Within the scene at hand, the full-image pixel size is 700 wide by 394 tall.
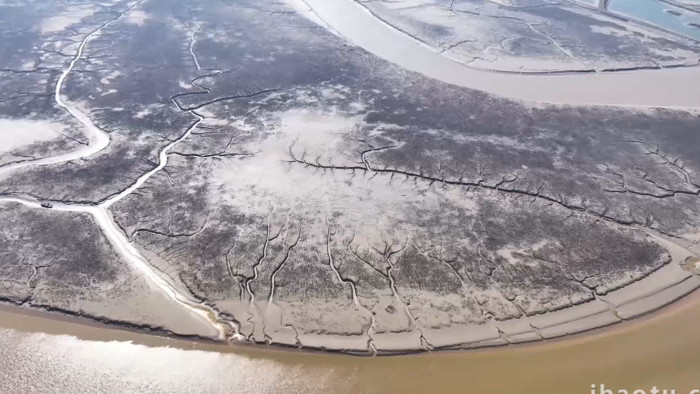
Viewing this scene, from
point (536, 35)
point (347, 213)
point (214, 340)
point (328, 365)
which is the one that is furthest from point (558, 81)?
point (214, 340)

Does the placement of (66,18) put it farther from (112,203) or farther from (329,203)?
(329,203)

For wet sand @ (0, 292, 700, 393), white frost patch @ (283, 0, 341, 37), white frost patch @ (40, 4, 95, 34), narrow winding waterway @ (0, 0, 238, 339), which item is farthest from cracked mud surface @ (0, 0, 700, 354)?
white frost patch @ (283, 0, 341, 37)

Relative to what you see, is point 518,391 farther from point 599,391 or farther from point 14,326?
point 14,326

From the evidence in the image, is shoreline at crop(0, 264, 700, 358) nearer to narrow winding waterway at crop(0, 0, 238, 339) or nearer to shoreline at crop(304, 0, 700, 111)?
narrow winding waterway at crop(0, 0, 238, 339)

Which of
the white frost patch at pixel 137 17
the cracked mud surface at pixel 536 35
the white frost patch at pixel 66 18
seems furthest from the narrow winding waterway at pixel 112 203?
the cracked mud surface at pixel 536 35

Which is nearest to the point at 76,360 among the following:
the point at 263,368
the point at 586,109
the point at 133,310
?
the point at 133,310

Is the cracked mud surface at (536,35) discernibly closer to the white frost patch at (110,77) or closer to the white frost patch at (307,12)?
the white frost patch at (307,12)
